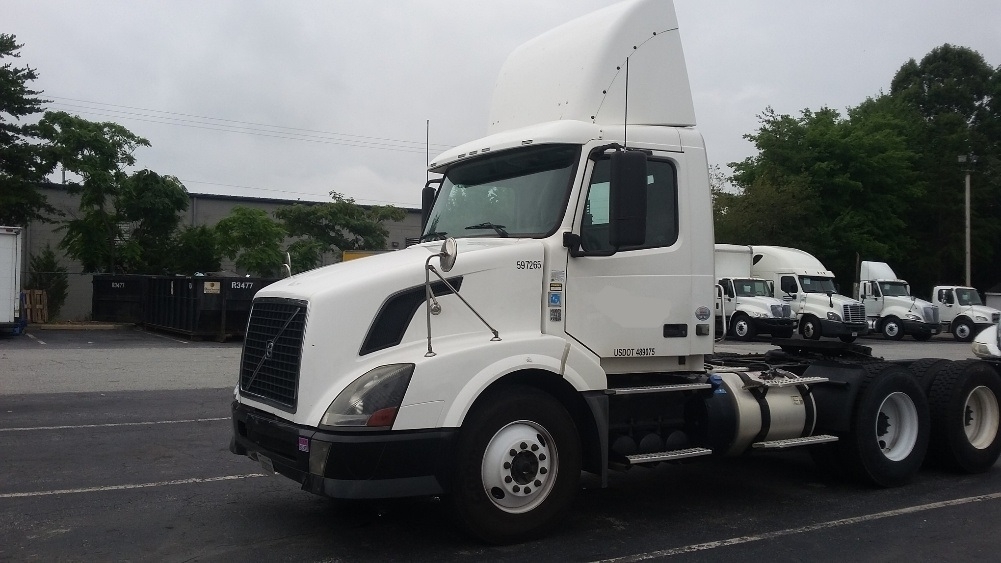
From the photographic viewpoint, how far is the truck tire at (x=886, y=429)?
7.12m

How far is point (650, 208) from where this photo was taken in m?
6.36

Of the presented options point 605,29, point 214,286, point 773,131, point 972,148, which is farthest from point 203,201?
point 972,148

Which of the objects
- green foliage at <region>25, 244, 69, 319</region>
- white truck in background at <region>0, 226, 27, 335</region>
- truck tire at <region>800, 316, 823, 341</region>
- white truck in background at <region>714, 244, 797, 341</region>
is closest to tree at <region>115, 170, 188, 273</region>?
green foliage at <region>25, 244, 69, 319</region>

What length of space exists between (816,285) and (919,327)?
17.4 ft

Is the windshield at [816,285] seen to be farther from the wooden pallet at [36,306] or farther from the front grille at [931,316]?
the wooden pallet at [36,306]

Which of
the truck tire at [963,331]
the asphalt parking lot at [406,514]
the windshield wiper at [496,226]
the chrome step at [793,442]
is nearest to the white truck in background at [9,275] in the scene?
the asphalt parking lot at [406,514]

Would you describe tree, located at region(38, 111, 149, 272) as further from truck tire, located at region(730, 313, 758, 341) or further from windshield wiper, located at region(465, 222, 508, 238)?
windshield wiper, located at region(465, 222, 508, 238)

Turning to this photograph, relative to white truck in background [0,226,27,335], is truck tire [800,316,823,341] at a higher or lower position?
lower

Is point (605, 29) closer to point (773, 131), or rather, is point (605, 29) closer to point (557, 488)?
point (557, 488)

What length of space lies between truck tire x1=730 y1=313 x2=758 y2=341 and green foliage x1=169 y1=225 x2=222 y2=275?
20686 millimetres

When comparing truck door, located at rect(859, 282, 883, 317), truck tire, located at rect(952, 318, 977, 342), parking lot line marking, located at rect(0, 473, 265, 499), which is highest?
truck door, located at rect(859, 282, 883, 317)

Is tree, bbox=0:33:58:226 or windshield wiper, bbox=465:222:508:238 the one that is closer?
windshield wiper, bbox=465:222:508:238

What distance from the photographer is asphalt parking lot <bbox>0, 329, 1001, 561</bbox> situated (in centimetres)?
549

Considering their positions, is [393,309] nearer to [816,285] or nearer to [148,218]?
[816,285]
